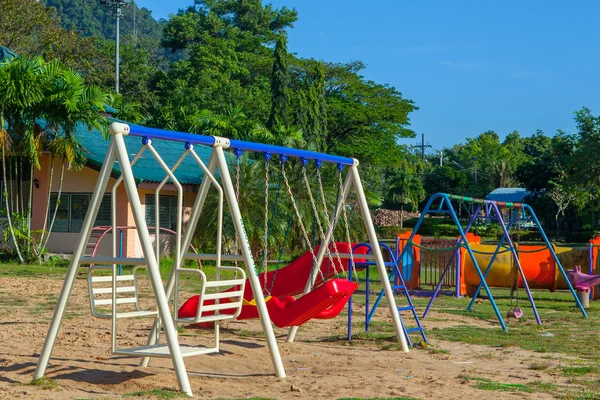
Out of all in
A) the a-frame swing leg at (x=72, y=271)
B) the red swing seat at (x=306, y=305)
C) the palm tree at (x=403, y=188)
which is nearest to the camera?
the a-frame swing leg at (x=72, y=271)

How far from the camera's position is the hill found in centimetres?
13012

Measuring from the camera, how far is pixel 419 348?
32.2 feet

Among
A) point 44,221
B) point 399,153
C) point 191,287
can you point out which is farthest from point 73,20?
point 191,287

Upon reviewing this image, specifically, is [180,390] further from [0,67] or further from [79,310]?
[0,67]

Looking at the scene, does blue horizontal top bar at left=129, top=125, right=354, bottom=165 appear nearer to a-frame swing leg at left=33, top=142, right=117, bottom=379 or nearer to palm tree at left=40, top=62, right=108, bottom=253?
a-frame swing leg at left=33, top=142, right=117, bottom=379

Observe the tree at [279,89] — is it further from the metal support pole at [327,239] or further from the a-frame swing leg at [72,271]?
the a-frame swing leg at [72,271]

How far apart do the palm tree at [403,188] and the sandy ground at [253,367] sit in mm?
57052

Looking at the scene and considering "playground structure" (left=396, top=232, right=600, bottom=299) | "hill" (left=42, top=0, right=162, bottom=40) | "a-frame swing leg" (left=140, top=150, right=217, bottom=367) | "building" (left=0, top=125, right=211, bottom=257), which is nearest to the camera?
"a-frame swing leg" (left=140, top=150, right=217, bottom=367)

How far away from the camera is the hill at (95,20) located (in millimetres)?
130125

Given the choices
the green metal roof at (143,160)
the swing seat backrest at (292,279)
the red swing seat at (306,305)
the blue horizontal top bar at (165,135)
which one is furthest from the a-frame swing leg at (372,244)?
the green metal roof at (143,160)

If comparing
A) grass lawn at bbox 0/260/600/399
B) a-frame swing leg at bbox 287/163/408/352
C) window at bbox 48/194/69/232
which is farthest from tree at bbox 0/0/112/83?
a-frame swing leg at bbox 287/163/408/352

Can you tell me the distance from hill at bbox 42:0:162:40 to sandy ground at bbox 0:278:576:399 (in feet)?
393

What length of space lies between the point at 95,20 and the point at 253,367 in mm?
134310

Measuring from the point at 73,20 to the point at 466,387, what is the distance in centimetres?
13236
